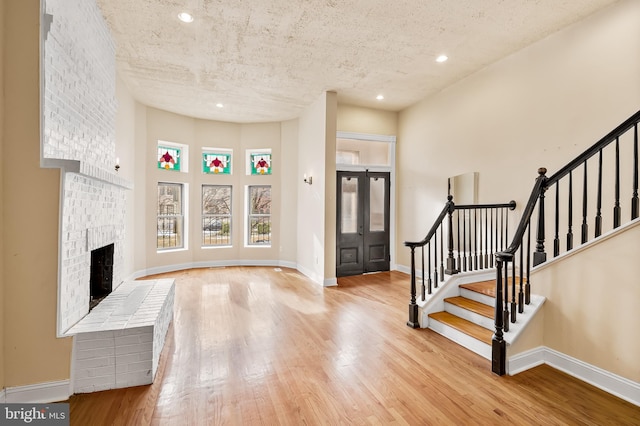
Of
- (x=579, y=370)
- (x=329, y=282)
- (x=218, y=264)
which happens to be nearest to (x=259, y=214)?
(x=218, y=264)

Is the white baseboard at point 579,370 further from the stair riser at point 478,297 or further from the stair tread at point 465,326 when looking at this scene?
the stair riser at point 478,297

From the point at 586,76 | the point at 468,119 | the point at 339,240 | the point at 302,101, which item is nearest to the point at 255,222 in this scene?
the point at 339,240

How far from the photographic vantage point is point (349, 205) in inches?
246

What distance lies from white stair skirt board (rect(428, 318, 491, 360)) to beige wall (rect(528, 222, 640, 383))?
301mm

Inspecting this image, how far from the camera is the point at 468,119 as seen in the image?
4.92m

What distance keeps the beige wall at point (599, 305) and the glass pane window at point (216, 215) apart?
6204 mm

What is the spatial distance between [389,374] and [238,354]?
145cm

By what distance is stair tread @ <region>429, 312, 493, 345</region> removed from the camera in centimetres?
292

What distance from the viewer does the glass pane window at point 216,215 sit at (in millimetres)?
7105

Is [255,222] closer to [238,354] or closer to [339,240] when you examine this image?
[339,240]

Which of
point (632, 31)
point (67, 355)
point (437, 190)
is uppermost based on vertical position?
point (632, 31)

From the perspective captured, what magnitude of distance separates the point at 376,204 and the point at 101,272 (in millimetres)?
4923

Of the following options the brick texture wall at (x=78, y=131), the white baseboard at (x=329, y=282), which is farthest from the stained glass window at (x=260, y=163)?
the brick texture wall at (x=78, y=131)

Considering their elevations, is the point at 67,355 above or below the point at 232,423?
above
